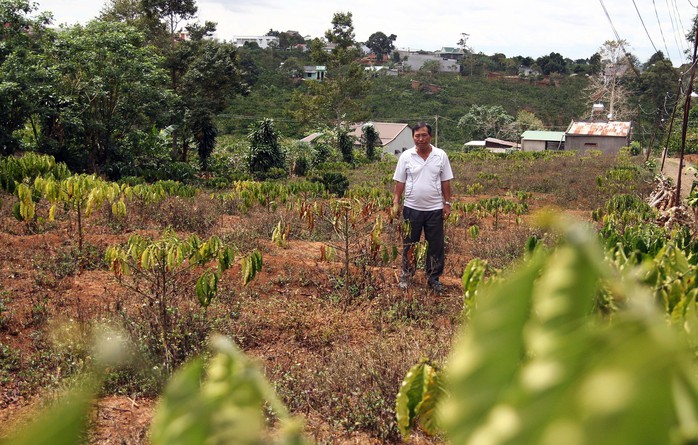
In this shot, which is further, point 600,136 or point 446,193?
point 600,136

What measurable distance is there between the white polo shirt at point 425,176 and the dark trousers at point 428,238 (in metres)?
0.06

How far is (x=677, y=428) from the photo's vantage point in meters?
0.31

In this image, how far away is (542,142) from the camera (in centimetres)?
4066

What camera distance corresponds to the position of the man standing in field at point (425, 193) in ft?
15.9

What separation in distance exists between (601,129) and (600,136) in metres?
0.45

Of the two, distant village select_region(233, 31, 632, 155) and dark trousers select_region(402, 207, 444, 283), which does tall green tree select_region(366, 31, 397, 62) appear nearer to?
distant village select_region(233, 31, 632, 155)

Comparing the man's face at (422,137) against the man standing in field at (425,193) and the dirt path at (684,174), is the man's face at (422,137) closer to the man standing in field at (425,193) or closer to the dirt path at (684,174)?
the man standing in field at (425,193)

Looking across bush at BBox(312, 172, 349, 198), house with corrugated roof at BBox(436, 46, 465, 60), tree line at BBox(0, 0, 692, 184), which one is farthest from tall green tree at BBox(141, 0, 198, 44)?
house with corrugated roof at BBox(436, 46, 465, 60)

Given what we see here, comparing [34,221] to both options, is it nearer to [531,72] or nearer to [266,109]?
[266,109]

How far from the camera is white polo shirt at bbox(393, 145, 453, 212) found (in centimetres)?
486

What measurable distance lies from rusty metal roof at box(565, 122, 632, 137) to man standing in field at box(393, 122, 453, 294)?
3174 centimetres

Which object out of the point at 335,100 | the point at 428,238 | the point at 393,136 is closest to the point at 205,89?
the point at 335,100

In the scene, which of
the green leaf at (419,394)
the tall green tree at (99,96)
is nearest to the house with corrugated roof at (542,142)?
the tall green tree at (99,96)

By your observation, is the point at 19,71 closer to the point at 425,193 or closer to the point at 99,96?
the point at 99,96
